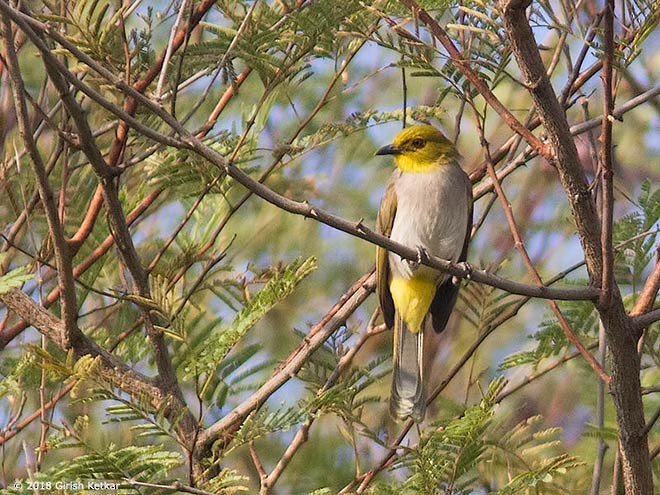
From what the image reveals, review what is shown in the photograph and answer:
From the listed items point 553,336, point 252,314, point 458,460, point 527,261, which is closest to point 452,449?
point 458,460

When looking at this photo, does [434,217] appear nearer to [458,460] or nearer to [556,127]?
[458,460]

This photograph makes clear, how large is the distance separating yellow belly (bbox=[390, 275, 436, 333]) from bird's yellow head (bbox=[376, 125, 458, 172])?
50cm

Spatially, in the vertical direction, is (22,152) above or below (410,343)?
above

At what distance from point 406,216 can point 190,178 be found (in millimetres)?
1299

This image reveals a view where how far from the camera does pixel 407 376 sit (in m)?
3.95

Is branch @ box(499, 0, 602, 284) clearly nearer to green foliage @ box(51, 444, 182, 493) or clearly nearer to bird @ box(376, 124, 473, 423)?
green foliage @ box(51, 444, 182, 493)

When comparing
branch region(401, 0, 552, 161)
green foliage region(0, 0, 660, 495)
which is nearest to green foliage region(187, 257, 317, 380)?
green foliage region(0, 0, 660, 495)

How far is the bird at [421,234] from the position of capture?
4328mm

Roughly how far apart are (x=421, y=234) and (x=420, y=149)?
1.41 feet

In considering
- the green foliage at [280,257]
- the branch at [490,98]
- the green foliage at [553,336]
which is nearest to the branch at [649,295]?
the green foliage at [280,257]

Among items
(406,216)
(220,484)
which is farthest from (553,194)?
(220,484)

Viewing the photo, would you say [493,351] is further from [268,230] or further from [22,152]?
[22,152]

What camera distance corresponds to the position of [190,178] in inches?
131

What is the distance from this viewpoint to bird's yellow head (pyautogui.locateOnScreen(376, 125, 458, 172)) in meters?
4.53
